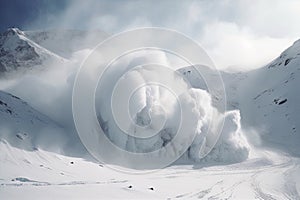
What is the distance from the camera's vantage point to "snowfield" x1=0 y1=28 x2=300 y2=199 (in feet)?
106

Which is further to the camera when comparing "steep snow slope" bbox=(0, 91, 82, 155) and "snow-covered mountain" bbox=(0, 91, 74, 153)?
"steep snow slope" bbox=(0, 91, 82, 155)

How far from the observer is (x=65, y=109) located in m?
68.5

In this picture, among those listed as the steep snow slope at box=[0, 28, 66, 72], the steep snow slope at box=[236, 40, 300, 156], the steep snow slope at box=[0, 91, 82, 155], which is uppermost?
the steep snow slope at box=[0, 28, 66, 72]

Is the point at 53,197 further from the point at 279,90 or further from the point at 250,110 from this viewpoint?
the point at 279,90

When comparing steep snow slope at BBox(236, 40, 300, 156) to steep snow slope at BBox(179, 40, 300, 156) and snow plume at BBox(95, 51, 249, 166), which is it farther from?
snow plume at BBox(95, 51, 249, 166)

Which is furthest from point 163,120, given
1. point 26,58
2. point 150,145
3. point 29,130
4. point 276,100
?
point 26,58

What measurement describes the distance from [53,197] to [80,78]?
55.3m

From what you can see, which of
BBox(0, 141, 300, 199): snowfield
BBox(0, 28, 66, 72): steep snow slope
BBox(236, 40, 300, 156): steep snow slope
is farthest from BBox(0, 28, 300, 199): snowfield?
BBox(0, 28, 66, 72): steep snow slope

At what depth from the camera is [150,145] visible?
2297 inches

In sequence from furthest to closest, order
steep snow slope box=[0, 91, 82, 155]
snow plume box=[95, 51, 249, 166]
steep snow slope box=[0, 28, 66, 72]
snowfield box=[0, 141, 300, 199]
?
steep snow slope box=[0, 28, 66, 72], snow plume box=[95, 51, 249, 166], steep snow slope box=[0, 91, 82, 155], snowfield box=[0, 141, 300, 199]

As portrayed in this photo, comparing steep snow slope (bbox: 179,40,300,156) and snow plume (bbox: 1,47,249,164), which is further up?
steep snow slope (bbox: 179,40,300,156)

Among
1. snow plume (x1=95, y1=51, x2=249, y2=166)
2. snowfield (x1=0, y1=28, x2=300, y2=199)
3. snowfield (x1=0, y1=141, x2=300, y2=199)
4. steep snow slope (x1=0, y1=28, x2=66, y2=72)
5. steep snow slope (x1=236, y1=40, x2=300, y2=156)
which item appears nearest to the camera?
snowfield (x1=0, y1=141, x2=300, y2=199)

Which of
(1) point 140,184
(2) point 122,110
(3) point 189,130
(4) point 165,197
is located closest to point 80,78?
(2) point 122,110

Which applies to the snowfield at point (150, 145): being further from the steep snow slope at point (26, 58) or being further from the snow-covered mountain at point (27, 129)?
the steep snow slope at point (26, 58)
